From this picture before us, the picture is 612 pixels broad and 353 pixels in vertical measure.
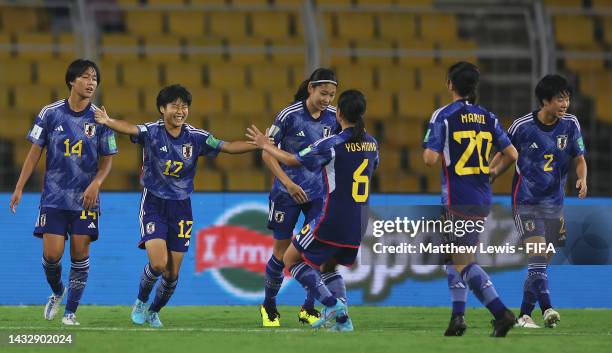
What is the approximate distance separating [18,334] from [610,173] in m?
8.37

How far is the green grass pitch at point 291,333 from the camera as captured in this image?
7.46 meters

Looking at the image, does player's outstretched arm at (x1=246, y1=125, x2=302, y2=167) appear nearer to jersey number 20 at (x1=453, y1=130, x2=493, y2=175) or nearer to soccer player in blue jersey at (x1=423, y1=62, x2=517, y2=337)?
soccer player in blue jersey at (x1=423, y1=62, x2=517, y2=337)

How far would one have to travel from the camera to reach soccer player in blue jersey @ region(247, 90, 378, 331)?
27.6 ft

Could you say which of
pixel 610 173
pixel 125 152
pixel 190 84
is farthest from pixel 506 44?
pixel 125 152

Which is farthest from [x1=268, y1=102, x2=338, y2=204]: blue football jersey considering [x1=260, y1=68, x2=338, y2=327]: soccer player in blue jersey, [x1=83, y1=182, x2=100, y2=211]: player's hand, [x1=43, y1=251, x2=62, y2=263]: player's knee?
[x1=43, y1=251, x2=62, y2=263]: player's knee

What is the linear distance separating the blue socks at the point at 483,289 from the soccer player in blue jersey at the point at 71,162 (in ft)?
9.96

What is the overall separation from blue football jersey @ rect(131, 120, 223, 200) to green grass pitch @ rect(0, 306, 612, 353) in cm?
106

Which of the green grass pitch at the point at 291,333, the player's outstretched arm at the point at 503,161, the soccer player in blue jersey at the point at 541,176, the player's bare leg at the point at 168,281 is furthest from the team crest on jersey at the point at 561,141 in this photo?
the player's bare leg at the point at 168,281

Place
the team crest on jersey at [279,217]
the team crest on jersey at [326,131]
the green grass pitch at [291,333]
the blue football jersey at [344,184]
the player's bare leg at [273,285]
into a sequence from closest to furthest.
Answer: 1. the green grass pitch at [291,333]
2. the blue football jersey at [344,184]
3. the player's bare leg at [273,285]
4. the team crest on jersey at [326,131]
5. the team crest on jersey at [279,217]

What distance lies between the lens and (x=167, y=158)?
950cm

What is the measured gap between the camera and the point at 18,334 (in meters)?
8.48

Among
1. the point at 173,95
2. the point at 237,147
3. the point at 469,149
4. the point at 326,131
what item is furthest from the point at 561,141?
the point at 173,95

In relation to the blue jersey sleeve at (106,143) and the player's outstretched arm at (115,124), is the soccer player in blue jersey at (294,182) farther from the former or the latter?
the blue jersey sleeve at (106,143)

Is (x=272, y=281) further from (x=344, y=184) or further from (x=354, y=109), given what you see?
(x=354, y=109)
